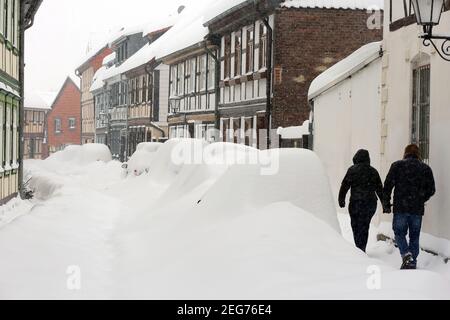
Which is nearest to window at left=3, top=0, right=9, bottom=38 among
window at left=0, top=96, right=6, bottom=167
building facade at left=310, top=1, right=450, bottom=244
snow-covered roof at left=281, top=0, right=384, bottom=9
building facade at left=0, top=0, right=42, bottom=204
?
building facade at left=0, top=0, right=42, bottom=204

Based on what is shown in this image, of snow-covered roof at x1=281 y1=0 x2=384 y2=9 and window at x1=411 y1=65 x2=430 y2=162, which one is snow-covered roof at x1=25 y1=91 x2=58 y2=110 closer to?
snow-covered roof at x1=281 y1=0 x2=384 y2=9

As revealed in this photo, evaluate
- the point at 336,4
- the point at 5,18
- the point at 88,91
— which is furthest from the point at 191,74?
the point at 88,91

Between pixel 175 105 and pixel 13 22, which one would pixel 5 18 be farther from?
pixel 175 105

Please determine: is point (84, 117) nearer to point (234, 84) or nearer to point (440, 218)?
point (234, 84)

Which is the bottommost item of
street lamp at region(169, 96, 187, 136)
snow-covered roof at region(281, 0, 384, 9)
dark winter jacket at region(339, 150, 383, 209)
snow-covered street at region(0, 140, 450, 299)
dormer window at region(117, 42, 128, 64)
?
snow-covered street at region(0, 140, 450, 299)

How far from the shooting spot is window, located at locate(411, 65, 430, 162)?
11.3 m

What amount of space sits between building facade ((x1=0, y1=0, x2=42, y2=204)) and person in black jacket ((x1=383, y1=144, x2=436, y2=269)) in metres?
10.5

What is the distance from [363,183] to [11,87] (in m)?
12.9

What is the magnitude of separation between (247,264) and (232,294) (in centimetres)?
69

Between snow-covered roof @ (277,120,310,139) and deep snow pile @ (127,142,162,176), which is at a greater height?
snow-covered roof @ (277,120,310,139)

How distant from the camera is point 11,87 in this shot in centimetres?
2091
